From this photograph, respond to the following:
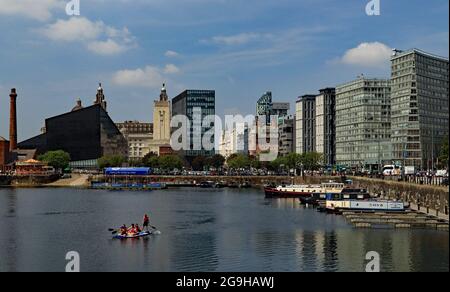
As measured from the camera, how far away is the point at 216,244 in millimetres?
59781

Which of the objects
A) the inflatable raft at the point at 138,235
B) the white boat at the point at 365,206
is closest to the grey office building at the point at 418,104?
the white boat at the point at 365,206

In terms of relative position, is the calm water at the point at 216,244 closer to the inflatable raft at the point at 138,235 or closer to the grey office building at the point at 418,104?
the inflatable raft at the point at 138,235

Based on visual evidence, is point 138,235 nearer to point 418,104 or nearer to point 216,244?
point 216,244

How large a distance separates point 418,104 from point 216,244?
119 m

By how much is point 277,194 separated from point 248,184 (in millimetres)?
58763

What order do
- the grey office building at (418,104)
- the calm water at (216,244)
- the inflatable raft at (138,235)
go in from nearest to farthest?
the calm water at (216,244) < the inflatable raft at (138,235) < the grey office building at (418,104)

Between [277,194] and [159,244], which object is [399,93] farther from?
[159,244]

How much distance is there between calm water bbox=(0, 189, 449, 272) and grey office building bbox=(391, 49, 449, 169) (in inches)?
3369

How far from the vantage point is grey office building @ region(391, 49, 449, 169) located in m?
166

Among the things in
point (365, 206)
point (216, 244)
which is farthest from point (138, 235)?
point (365, 206)

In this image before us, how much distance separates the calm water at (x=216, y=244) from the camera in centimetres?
4938

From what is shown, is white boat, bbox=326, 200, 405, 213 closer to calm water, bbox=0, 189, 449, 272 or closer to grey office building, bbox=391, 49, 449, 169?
calm water, bbox=0, 189, 449, 272

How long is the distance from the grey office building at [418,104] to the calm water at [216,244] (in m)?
85.6
